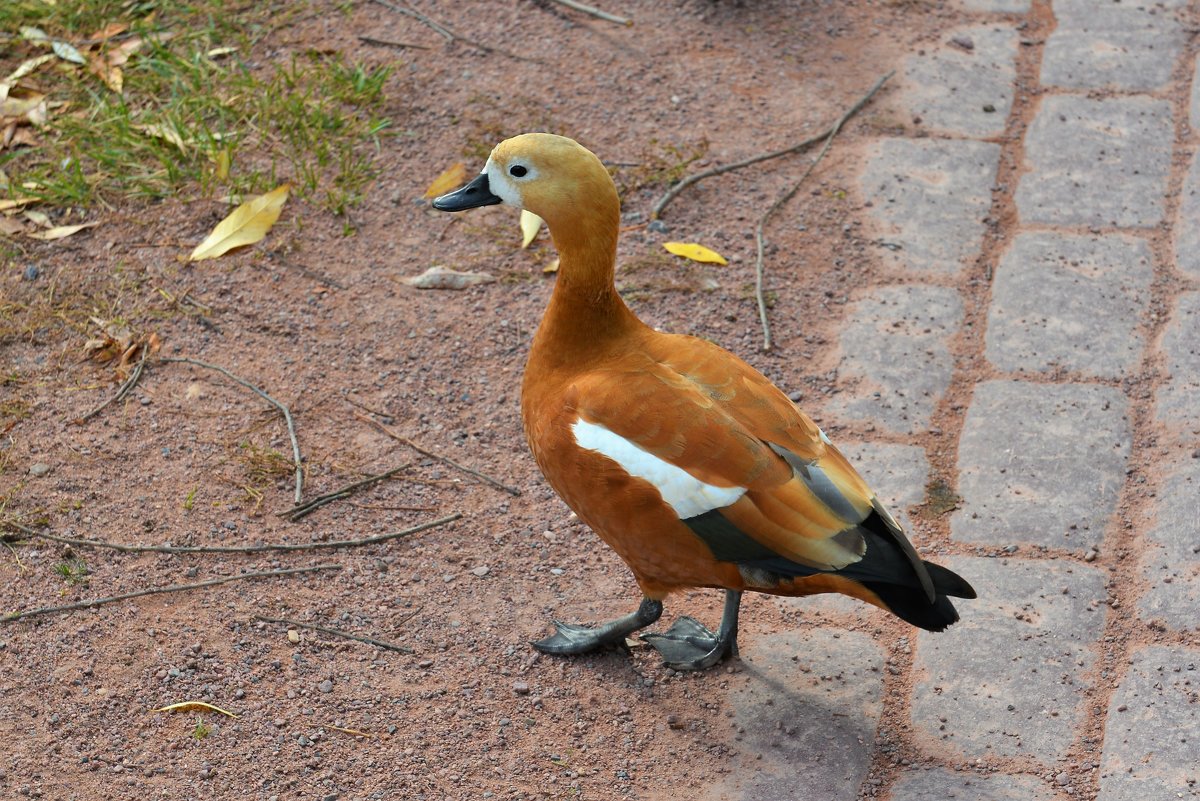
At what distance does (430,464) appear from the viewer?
3.70m

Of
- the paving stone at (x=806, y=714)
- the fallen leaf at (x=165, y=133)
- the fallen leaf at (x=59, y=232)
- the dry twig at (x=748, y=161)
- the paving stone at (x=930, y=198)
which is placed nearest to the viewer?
the paving stone at (x=806, y=714)

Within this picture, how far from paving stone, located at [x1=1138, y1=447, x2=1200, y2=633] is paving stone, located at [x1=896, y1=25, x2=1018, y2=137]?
1728mm

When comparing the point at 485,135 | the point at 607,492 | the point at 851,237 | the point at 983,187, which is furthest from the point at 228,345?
the point at 983,187

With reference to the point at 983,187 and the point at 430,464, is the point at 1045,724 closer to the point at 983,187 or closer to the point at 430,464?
the point at 430,464

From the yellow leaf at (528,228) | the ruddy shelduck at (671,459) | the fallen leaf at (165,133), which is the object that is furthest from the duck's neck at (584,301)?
the fallen leaf at (165,133)

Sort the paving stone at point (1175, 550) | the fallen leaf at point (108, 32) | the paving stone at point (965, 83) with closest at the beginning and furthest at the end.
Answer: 1. the paving stone at point (1175, 550)
2. the paving stone at point (965, 83)
3. the fallen leaf at point (108, 32)

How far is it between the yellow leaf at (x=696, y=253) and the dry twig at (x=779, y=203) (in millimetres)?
128

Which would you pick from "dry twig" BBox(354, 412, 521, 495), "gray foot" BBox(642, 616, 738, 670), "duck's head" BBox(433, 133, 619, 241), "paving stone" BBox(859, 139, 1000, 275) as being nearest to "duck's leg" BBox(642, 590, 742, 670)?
"gray foot" BBox(642, 616, 738, 670)

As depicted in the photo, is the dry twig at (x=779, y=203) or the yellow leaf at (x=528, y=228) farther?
the yellow leaf at (x=528, y=228)

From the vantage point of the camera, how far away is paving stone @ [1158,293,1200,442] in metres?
3.60

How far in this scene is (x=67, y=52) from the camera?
16.9ft

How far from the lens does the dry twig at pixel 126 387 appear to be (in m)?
3.78

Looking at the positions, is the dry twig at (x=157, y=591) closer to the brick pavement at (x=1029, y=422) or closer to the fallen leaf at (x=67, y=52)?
the brick pavement at (x=1029, y=422)

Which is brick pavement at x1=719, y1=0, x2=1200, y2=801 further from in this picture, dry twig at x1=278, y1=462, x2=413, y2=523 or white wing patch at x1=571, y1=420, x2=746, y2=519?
dry twig at x1=278, y1=462, x2=413, y2=523
